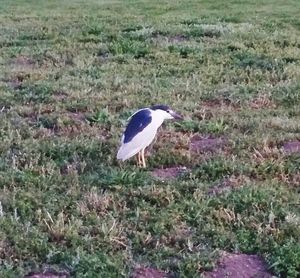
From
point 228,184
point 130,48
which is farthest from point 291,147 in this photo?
point 130,48

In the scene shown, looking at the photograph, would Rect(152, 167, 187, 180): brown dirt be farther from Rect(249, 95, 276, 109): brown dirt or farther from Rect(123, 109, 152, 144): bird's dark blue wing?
Rect(249, 95, 276, 109): brown dirt

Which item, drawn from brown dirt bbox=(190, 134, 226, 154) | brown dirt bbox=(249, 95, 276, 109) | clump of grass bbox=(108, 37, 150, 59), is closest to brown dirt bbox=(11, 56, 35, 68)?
clump of grass bbox=(108, 37, 150, 59)

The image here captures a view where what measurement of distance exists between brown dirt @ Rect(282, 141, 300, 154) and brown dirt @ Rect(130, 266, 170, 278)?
271cm

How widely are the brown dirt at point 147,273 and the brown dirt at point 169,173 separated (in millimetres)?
1751

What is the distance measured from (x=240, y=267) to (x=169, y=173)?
1965 mm

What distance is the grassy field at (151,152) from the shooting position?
5.99 meters

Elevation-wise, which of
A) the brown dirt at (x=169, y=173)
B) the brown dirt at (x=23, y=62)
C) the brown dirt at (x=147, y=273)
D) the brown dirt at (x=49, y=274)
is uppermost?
the brown dirt at (x=23, y=62)

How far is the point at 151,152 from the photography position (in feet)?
26.5

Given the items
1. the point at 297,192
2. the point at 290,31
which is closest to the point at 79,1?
the point at 290,31

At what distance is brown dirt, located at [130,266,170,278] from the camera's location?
5.64 meters

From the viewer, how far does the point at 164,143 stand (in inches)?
329

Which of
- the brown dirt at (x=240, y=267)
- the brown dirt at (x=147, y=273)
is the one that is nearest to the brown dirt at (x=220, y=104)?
the brown dirt at (x=240, y=267)

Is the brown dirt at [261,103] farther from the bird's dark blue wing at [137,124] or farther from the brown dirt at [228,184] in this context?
the brown dirt at [228,184]

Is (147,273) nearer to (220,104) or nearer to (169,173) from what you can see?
(169,173)
